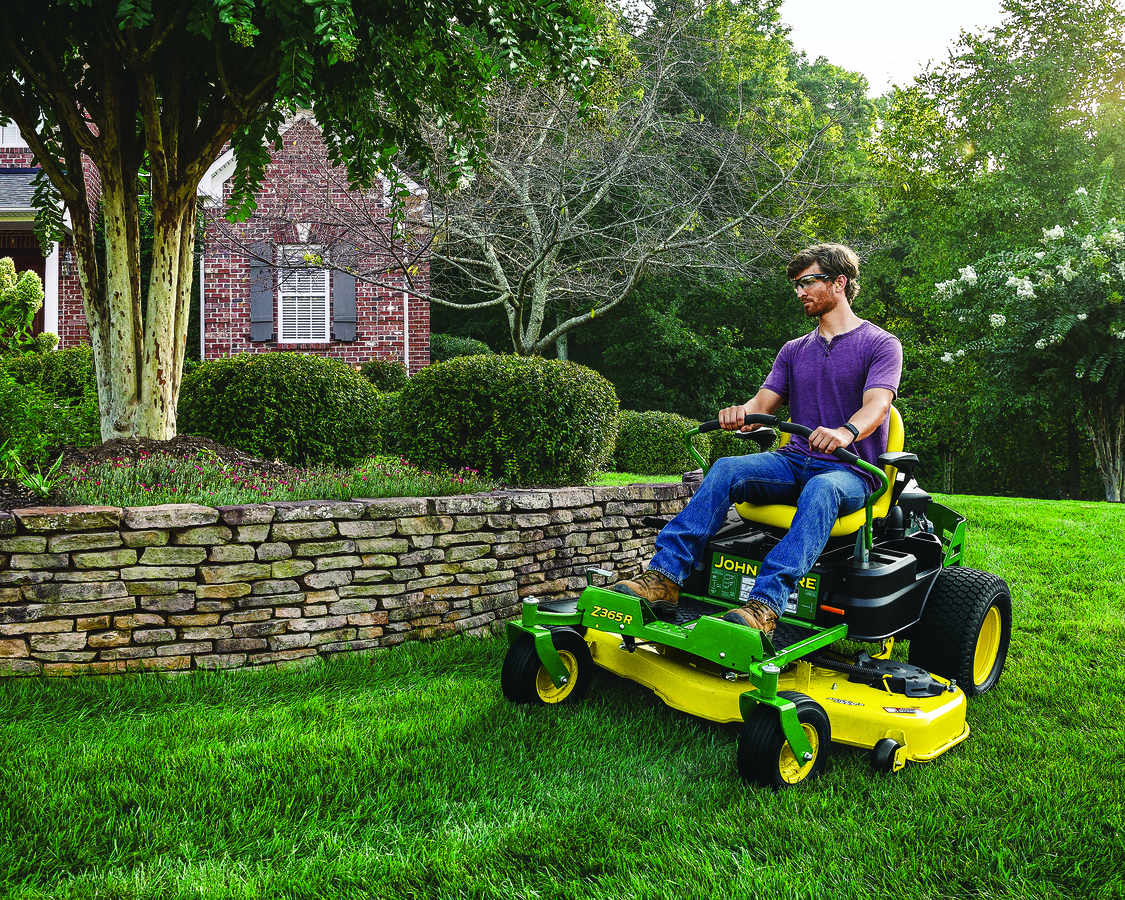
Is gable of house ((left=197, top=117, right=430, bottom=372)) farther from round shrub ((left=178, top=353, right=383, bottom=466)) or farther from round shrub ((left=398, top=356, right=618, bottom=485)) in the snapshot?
round shrub ((left=398, top=356, right=618, bottom=485))

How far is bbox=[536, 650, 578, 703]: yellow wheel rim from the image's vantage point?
127 inches

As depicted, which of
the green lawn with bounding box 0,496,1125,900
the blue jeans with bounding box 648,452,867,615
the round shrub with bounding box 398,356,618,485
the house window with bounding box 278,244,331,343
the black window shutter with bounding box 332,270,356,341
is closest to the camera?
the green lawn with bounding box 0,496,1125,900

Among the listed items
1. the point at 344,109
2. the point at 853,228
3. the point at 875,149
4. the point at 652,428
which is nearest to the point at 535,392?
the point at 344,109

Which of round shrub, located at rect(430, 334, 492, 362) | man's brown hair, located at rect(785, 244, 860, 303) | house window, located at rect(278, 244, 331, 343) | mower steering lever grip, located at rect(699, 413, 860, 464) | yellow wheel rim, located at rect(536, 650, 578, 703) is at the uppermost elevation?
house window, located at rect(278, 244, 331, 343)

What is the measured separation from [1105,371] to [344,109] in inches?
482

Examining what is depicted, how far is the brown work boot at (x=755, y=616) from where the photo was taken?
2.66m

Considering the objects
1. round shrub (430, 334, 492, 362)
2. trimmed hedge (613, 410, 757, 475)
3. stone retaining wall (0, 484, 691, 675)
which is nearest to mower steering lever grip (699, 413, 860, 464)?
stone retaining wall (0, 484, 691, 675)

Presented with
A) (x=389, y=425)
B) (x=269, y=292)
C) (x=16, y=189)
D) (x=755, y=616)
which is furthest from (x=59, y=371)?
(x=755, y=616)

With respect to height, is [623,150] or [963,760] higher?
[623,150]

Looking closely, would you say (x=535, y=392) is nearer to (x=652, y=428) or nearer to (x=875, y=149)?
(x=652, y=428)

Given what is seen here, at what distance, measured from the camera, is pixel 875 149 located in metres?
18.0

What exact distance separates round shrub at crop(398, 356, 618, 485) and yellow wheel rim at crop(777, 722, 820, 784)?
3.06 meters

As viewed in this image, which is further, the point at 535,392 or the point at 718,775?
the point at 535,392

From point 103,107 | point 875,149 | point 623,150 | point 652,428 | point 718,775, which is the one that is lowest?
point 718,775
